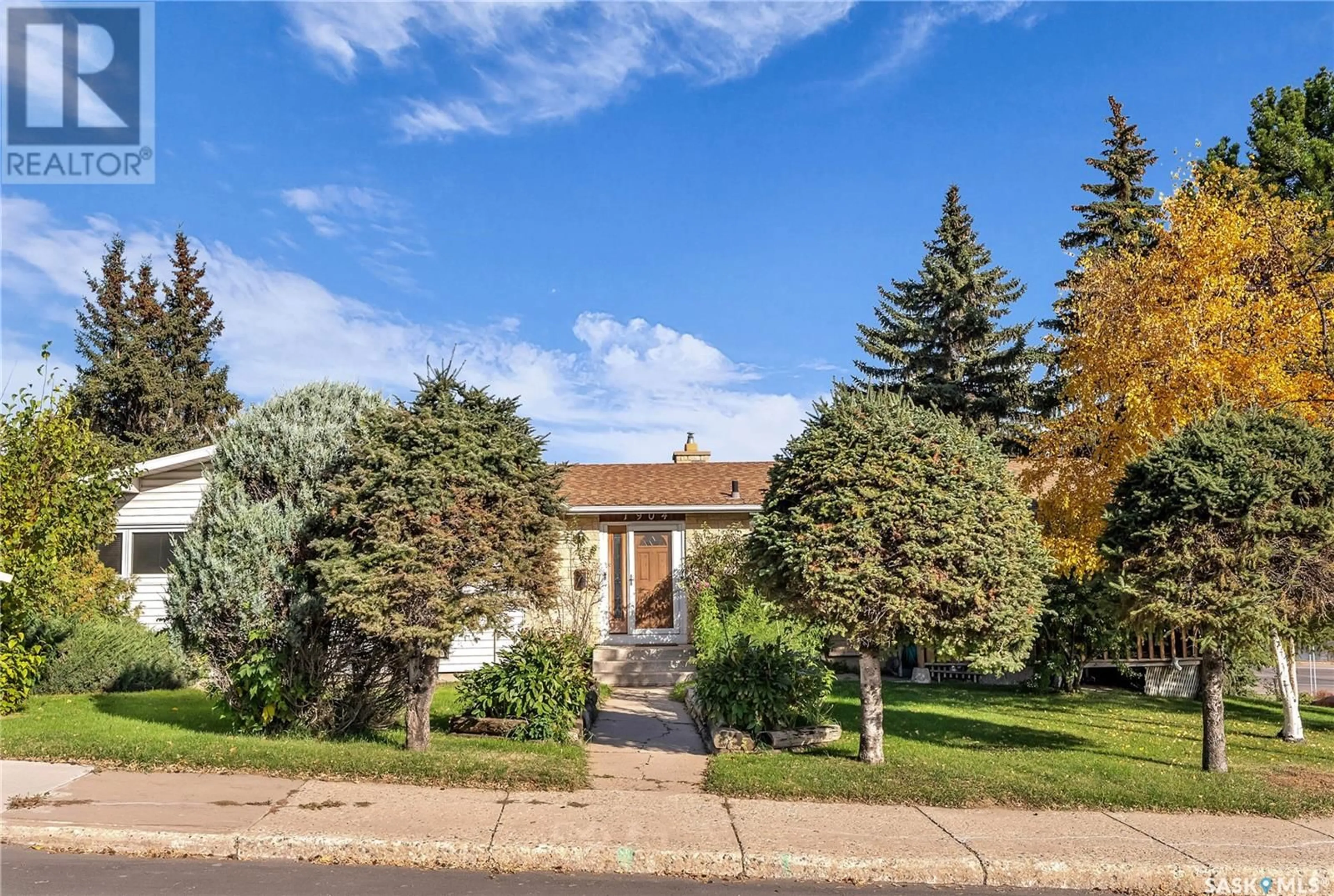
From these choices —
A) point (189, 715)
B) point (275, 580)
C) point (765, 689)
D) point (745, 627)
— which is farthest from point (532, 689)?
point (745, 627)

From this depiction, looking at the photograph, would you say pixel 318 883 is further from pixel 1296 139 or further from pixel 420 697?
pixel 1296 139

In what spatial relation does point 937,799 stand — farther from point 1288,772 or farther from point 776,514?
point 1288,772

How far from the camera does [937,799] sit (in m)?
7.62

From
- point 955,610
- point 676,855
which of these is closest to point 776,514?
point 955,610

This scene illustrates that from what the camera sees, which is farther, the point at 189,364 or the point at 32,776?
the point at 189,364

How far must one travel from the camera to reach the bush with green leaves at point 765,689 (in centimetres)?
973

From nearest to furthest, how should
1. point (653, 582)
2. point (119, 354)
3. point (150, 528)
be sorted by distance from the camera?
point (150, 528) < point (653, 582) < point (119, 354)

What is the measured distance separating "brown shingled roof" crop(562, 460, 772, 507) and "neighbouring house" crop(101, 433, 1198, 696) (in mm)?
47

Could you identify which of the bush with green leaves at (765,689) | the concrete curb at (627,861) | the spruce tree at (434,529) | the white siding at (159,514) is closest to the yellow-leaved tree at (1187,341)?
the bush with green leaves at (765,689)

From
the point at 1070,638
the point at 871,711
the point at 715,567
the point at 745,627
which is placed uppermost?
the point at 715,567

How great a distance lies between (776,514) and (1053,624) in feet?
29.1

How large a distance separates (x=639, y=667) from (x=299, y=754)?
8.69 meters

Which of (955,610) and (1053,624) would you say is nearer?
(955,610)

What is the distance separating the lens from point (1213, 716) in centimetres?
902
